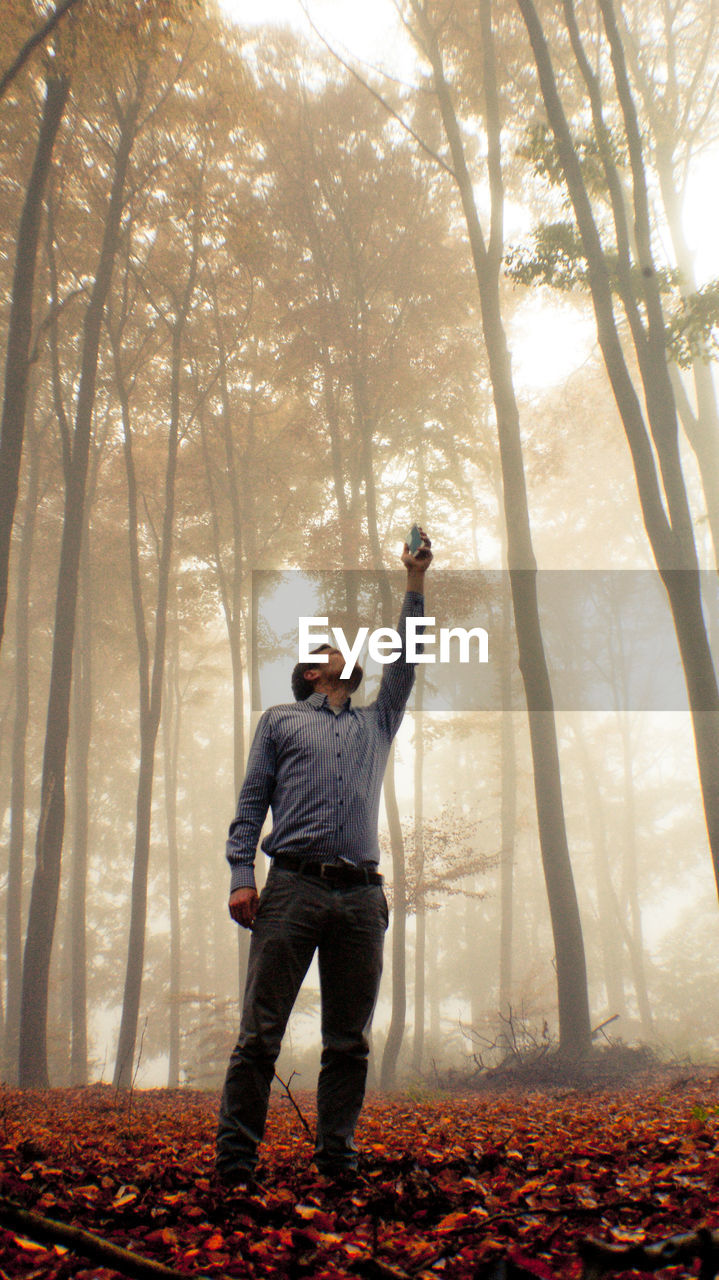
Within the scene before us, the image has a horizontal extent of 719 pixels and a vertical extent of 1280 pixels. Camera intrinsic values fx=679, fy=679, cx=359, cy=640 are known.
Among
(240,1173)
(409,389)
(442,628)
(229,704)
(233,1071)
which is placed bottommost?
(240,1173)

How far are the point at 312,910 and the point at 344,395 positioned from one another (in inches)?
580

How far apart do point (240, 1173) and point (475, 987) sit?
99.6 ft

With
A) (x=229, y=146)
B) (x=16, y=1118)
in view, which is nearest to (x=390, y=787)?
(x=16, y=1118)

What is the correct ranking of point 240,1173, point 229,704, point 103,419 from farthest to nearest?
point 229,704, point 103,419, point 240,1173

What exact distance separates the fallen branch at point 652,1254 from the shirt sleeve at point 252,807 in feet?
6.47

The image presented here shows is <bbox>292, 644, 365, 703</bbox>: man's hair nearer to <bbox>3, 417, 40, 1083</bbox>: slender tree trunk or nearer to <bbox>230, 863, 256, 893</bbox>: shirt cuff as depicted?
<bbox>230, 863, 256, 893</bbox>: shirt cuff

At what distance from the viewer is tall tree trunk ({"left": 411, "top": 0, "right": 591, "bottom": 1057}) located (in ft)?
27.6

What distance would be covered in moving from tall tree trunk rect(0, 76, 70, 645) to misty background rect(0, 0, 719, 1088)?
0.14 feet

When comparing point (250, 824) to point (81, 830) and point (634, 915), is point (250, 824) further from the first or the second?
point (634, 915)

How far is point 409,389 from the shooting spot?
1495 cm

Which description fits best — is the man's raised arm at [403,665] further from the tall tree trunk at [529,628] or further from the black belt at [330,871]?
the tall tree trunk at [529,628]

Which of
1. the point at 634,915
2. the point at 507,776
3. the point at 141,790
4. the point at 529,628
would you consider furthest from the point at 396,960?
the point at 634,915

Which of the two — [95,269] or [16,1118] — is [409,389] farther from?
[16,1118]

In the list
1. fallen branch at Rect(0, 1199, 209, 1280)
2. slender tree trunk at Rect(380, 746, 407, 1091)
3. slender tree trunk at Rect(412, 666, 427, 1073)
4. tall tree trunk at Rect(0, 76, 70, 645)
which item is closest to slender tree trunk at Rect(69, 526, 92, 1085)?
slender tree trunk at Rect(380, 746, 407, 1091)
